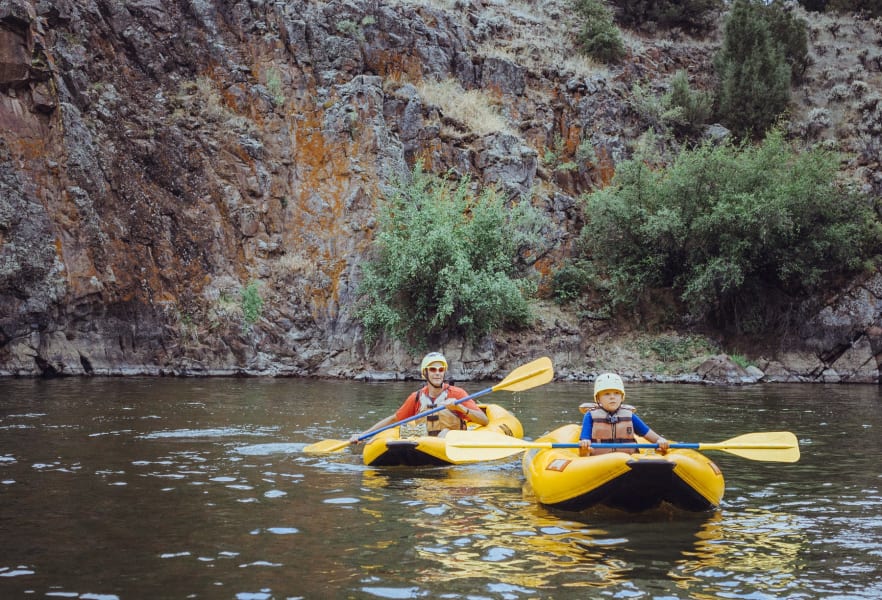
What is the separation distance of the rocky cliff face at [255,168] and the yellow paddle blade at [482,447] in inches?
501

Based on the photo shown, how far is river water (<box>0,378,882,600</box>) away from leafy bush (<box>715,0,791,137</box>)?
19768 mm

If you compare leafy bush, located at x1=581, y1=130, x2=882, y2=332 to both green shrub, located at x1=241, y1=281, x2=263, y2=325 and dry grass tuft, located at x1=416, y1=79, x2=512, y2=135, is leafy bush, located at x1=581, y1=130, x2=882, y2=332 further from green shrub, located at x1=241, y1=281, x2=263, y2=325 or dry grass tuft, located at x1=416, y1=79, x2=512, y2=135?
green shrub, located at x1=241, y1=281, x2=263, y2=325

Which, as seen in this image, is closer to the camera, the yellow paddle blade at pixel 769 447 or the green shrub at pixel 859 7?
the yellow paddle blade at pixel 769 447

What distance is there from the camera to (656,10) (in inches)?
1245

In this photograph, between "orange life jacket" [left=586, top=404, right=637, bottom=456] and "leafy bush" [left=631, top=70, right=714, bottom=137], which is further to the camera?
"leafy bush" [left=631, top=70, right=714, bottom=137]

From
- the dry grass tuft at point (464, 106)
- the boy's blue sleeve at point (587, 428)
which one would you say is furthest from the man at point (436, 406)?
the dry grass tuft at point (464, 106)

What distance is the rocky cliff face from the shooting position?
18.2 metres

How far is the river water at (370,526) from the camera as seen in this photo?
11.8 feet

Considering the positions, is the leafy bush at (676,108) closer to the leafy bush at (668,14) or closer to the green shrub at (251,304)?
the leafy bush at (668,14)

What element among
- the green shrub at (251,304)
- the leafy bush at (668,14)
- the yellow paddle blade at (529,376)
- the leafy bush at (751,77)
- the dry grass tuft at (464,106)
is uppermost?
the leafy bush at (668,14)

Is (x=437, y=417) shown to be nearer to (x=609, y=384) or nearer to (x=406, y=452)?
(x=406, y=452)

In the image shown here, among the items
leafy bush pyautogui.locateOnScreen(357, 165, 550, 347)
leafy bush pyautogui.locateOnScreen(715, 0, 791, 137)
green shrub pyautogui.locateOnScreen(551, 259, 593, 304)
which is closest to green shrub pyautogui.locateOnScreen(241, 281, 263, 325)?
leafy bush pyautogui.locateOnScreen(357, 165, 550, 347)

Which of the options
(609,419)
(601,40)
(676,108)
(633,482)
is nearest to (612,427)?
(609,419)

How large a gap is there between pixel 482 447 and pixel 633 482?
1.35 m
